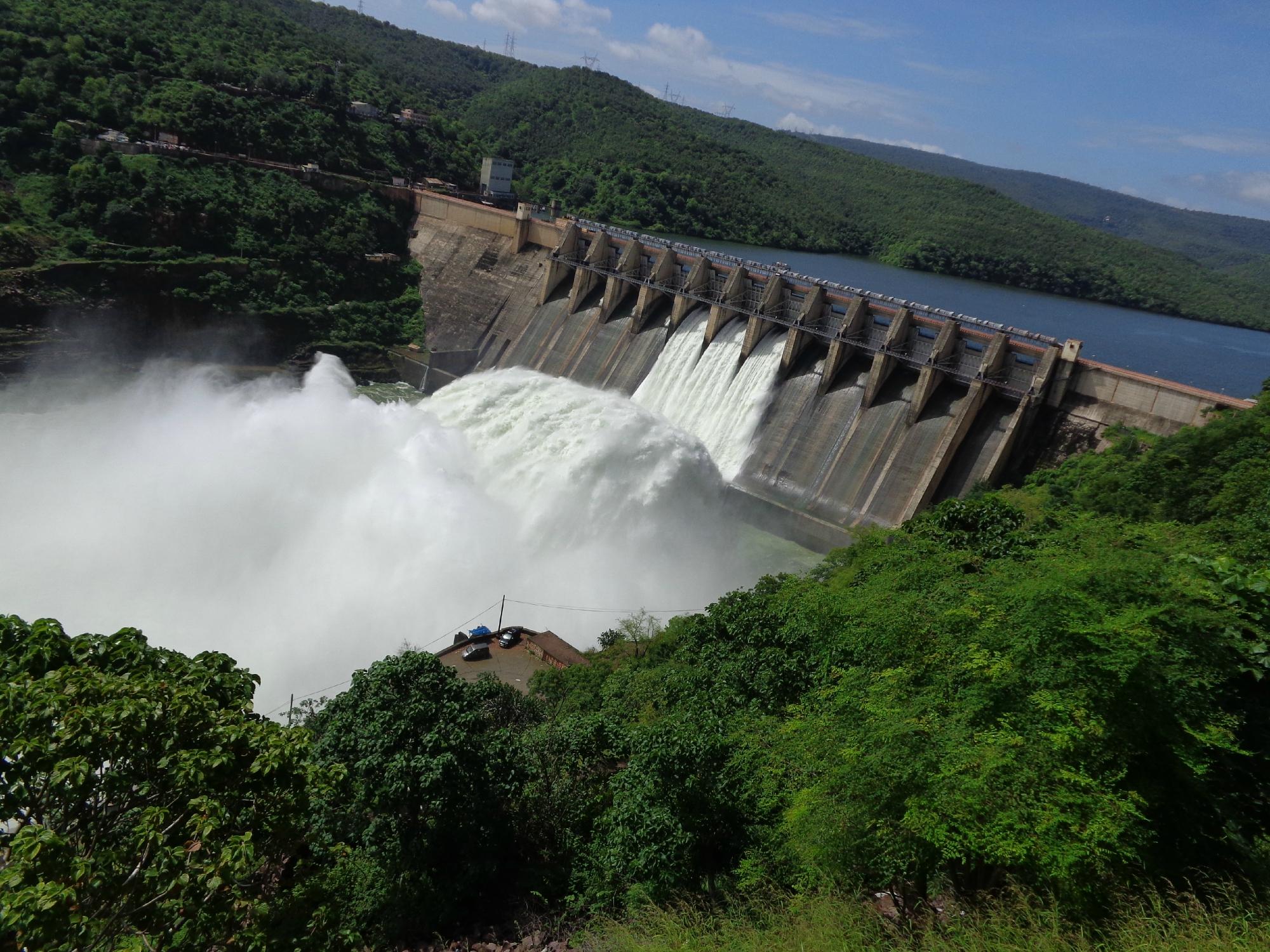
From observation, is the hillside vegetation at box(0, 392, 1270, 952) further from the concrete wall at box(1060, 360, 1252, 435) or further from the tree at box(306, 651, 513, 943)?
the concrete wall at box(1060, 360, 1252, 435)

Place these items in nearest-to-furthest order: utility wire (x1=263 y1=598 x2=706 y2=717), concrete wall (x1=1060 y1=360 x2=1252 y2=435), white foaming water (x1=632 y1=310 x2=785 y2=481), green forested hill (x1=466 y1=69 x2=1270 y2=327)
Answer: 1. utility wire (x1=263 y1=598 x2=706 y2=717)
2. concrete wall (x1=1060 y1=360 x2=1252 y2=435)
3. white foaming water (x1=632 y1=310 x2=785 y2=481)
4. green forested hill (x1=466 y1=69 x2=1270 y2=327)

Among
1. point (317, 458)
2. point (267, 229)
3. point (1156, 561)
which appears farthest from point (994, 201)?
point (1156, 561)

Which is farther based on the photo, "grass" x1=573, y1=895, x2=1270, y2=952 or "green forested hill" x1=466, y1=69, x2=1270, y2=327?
"green forested hill" x1=466, y1=69, x2=1270, y2=327

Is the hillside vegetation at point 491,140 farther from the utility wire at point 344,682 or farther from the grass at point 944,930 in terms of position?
the grass at point 944,930

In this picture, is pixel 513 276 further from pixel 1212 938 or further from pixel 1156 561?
pixel 1212 938

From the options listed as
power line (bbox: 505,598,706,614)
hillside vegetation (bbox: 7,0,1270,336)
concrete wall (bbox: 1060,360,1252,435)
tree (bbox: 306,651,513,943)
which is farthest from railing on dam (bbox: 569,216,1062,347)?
hillside vegetation (bbox: 7,0,1270,336)

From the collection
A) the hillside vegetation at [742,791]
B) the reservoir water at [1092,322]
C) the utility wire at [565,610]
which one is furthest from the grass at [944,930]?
the reservoir water at [1092,322]

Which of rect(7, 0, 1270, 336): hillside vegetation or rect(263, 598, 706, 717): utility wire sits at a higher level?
rect(7, 0, 1270, 336): hillside vegetation
